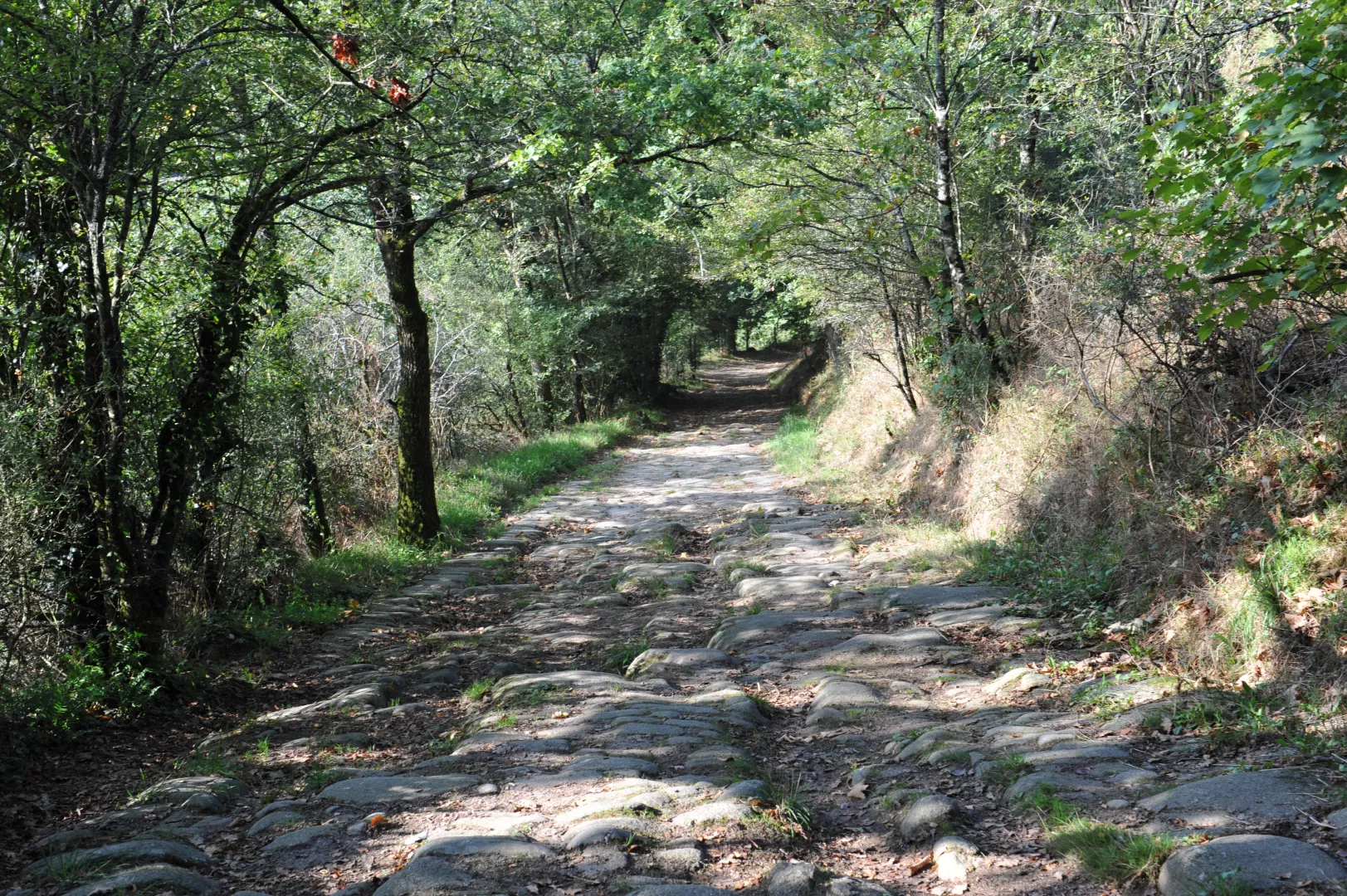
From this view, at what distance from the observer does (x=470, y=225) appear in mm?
11633

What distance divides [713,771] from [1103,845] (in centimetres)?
186

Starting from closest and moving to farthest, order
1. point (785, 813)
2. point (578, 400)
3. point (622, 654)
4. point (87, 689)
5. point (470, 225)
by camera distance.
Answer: point (785, 813) < point (87, 689) < point (622, 654) < point (470, 225) < point (578, 400)

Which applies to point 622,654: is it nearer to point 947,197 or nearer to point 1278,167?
point 1278,167

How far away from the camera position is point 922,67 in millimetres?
11055

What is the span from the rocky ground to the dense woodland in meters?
1.54

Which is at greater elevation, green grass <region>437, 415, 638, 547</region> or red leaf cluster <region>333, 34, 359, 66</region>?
red leaf cluster <region>333, 34, 359, 66</region>

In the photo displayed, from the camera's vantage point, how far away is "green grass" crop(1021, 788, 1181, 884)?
11.6ft

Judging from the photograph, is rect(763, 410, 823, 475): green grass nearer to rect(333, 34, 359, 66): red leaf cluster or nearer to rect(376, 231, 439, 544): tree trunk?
rect(376, 231, 439, 544): tree trunk

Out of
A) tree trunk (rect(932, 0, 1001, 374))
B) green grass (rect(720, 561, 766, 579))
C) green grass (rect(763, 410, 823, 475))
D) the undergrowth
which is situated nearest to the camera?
the undergrowth

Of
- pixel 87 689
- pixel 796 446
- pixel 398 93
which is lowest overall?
pixel 796 446

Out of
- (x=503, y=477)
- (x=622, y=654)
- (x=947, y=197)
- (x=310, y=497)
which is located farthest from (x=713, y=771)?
(x=503, y=477)

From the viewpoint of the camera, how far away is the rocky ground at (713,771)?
12.4 ft

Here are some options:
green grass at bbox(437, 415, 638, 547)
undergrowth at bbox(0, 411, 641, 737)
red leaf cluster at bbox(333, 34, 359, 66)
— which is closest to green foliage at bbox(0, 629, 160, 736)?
undergrowth at bbox(0, 411, 641, 737)

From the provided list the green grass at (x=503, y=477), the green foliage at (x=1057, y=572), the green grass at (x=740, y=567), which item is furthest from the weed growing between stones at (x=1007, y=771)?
the green grass at (x=503, y=477)
